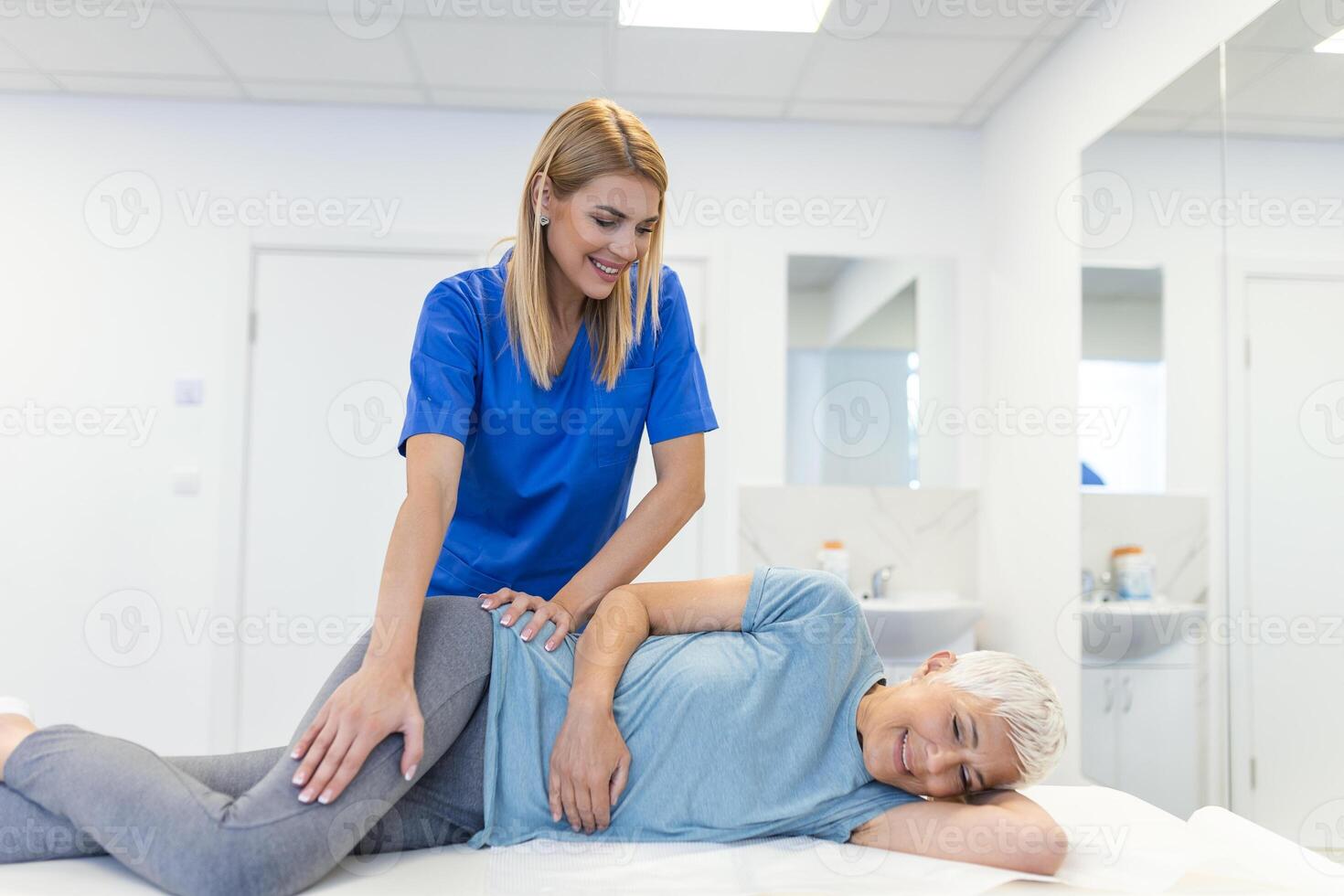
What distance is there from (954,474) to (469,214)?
183cm

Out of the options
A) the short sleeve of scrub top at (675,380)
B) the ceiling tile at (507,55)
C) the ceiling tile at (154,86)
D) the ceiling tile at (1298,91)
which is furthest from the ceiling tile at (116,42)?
the ceiling tile at (1298,91)

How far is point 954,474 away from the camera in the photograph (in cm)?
334

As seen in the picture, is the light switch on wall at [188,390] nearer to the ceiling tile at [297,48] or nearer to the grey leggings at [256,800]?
the ceiling tile at [297,48]

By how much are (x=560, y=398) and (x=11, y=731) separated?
81cm

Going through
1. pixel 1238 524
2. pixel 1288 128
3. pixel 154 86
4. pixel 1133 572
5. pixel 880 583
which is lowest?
pixel 880 583

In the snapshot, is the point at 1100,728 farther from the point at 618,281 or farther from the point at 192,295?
the point at 192,295

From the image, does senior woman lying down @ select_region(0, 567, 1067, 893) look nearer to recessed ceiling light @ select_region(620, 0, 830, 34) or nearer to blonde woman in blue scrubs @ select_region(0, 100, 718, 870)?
blonde woman in blue scrubs @ select_region(0, 100, 718, 870)

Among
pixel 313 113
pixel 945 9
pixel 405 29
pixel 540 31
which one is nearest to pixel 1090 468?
pixel 945 9

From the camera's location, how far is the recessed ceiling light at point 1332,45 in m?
1.69

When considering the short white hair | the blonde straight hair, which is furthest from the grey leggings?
the short white hair

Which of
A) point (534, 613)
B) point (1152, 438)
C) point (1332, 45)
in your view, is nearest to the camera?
point (534, 613)

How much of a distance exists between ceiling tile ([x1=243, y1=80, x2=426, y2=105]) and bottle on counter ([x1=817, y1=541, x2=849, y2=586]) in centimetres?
194

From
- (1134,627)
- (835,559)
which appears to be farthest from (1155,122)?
(835,559)

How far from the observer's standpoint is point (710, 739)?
1270 mm
